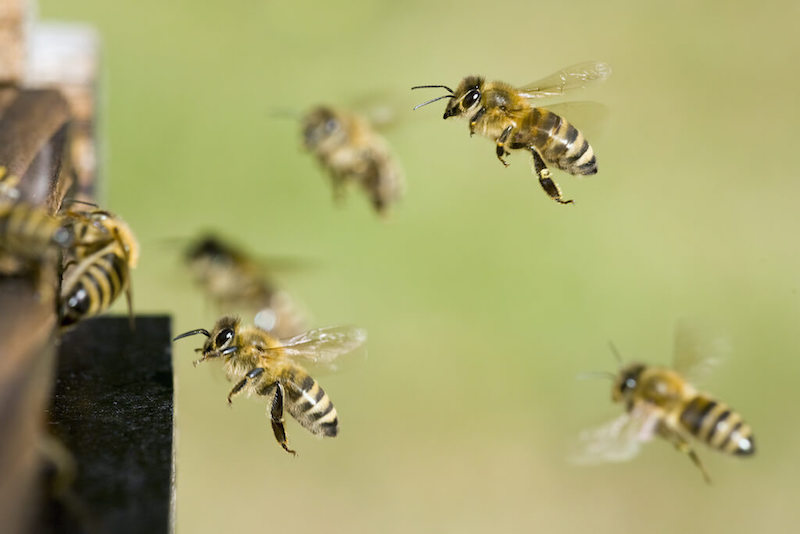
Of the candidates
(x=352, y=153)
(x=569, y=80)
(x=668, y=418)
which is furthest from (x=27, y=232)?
(x=352, y=153)

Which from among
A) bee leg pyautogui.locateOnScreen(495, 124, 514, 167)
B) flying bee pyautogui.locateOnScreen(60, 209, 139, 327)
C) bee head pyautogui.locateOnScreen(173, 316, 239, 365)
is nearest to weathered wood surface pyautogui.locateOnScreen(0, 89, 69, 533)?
flying bee pyautogui.locateOnScreen(60, 209, 139, 327)

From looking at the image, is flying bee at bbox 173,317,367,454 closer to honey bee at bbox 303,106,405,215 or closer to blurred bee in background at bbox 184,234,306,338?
honey bee at bbox 303,106,405,215

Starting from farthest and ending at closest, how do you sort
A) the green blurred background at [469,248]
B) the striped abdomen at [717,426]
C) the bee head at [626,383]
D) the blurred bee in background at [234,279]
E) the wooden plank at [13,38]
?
1. the green blurred background at [469,248]
2. the blurred bee in background at [234,279]
3. the bee head at [626,383]
4. the striped abdomen at [717,426]
5. the wooden plank at [13,38]

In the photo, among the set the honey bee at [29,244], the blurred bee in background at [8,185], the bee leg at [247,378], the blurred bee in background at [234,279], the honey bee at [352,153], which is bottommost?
the bee leg at [247,378]

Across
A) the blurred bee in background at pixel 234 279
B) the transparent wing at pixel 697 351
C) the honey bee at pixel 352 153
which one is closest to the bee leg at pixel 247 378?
the transparent wing at pixel 697 351

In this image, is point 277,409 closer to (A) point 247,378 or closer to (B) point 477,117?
(A) point 247,378

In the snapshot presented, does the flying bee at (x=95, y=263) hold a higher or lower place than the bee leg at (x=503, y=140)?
lower

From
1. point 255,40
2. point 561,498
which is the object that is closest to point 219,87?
point 255,40

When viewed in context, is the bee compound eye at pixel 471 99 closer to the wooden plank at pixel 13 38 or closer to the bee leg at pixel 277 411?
the bee leg at pixel 277 411
